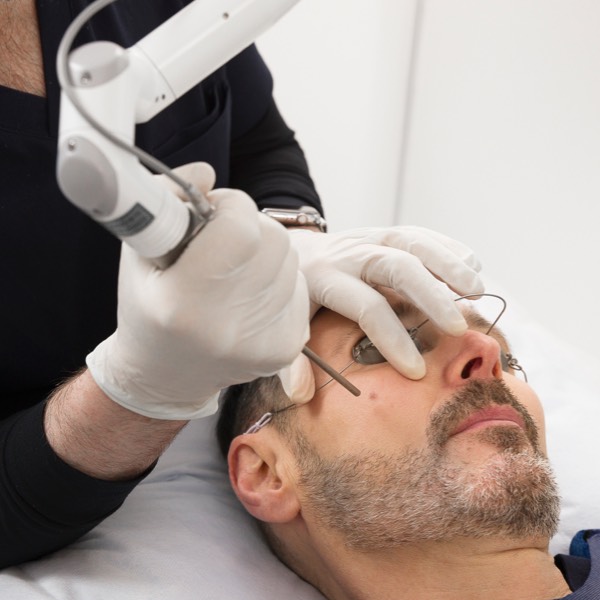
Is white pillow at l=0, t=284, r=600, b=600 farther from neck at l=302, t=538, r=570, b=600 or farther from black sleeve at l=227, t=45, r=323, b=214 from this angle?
black sleeve at l=227, t=45, r=323, b=214

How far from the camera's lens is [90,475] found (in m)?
1.08

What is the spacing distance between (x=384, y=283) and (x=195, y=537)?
0.51m

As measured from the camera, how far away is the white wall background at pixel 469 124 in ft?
6.86

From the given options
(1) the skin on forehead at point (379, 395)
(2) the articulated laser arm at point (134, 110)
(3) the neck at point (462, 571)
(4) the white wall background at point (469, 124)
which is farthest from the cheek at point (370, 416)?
(4) the white wall background at point (469, 124)

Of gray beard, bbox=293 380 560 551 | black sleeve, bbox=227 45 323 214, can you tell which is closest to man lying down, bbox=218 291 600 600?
gray beard, bbox=293 380 560 551

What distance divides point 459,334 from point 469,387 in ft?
0.24

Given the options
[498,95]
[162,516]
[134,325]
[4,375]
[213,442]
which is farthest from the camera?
[498,95]

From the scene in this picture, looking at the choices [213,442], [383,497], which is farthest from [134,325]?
[213,442]

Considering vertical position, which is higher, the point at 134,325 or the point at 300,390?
the point at 134,325

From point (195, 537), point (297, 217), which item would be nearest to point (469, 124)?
point (297, 217)

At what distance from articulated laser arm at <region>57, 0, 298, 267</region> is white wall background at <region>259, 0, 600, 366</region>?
4.69 ft

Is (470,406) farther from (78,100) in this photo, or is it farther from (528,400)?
(78,100)

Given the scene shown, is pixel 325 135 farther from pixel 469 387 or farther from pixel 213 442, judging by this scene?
pixel 469 387

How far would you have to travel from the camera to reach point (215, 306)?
32.4 inches
